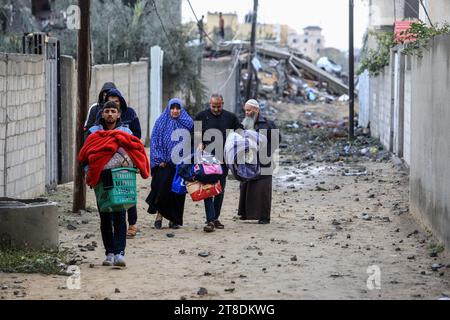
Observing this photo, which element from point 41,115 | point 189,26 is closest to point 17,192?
point 41,115

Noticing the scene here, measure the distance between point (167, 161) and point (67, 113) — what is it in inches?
175

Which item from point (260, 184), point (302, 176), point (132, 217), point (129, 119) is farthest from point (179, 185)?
point (302, 176)

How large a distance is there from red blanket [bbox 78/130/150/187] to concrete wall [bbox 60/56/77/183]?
6948mm

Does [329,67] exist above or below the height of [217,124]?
above

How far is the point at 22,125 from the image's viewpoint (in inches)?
515

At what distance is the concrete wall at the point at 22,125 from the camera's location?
1210 centimetres

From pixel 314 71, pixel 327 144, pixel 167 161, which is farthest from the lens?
pixel 314 71

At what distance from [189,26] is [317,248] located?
20.5 m

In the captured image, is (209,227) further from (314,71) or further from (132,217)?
(314,71)

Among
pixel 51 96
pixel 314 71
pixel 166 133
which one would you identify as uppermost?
pixel 314 71

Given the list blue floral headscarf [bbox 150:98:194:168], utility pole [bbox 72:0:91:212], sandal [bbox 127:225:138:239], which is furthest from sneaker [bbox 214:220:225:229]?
utility pole [bbox 72:0:91:212]

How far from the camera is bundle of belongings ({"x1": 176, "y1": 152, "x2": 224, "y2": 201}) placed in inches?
475
